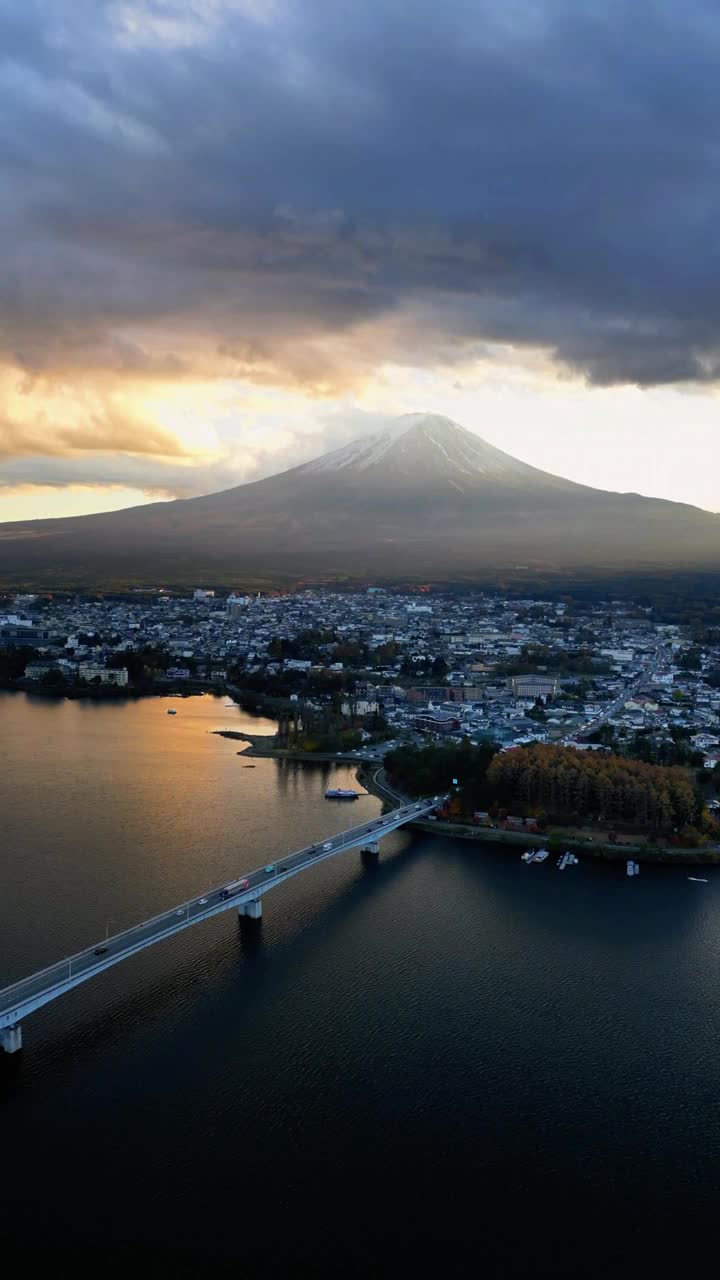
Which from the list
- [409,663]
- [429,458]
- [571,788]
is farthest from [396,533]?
[571,788]

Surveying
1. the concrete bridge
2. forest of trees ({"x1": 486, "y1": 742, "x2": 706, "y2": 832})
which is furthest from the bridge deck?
forest of trees ({"x1": 486, "y1": 742, "x2": 706, "y2": 832})

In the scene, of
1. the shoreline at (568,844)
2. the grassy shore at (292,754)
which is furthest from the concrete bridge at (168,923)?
the grassy shore at (292,754)

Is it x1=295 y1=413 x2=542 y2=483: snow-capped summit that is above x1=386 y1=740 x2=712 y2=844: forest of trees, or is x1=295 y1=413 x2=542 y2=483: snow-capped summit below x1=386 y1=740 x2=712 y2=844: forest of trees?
above

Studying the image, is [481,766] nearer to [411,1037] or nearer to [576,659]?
[411,1037]

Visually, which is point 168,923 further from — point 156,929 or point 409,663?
point 409,663

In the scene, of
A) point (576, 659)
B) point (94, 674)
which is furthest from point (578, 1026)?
point (576, 659)

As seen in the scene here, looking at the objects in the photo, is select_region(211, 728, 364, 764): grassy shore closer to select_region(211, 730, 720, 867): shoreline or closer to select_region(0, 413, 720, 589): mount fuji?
select_region(211, 730, 720, 867): shoreline
